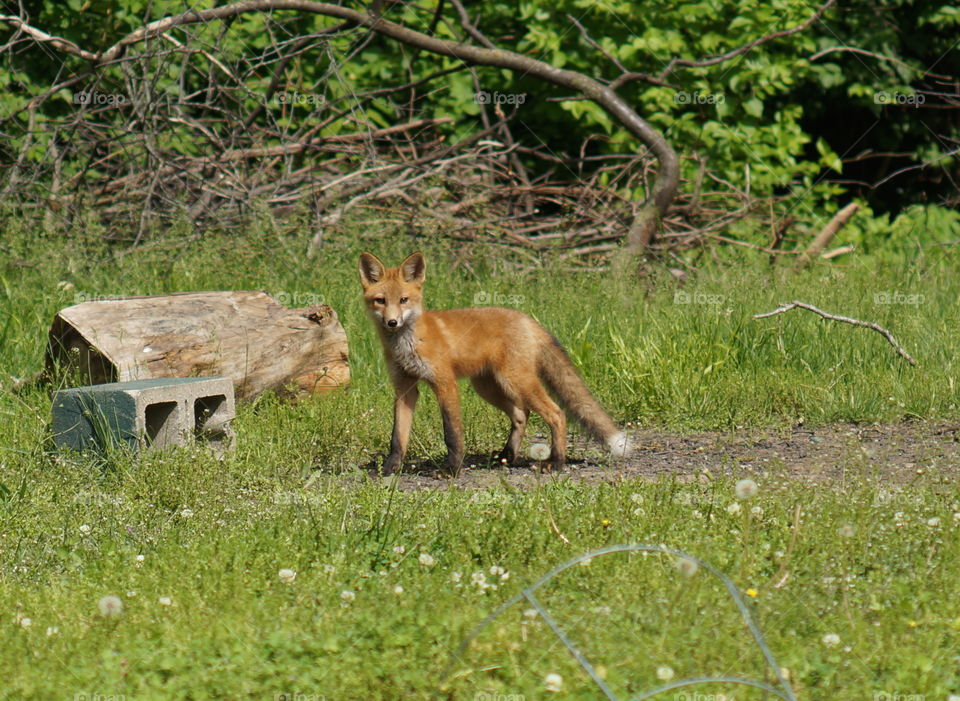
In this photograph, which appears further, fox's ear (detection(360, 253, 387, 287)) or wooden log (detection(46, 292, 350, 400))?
wooden log (detection(46, 292, 350, 400))

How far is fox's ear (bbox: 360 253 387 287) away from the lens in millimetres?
6680

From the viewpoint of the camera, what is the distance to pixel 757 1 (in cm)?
1338

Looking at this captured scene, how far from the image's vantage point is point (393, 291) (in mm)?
6551

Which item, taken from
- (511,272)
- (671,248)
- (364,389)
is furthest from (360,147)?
(364,389)

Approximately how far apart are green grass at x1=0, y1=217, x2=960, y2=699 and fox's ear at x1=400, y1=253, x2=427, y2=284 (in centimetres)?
108

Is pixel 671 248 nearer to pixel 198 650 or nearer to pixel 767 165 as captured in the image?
pixel 767 165

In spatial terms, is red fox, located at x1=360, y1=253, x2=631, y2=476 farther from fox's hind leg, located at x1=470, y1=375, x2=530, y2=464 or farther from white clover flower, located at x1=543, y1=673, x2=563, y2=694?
white clover flower, located at x1=543, y1=673, x2=563, y2=694

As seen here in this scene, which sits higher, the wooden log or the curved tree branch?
the curved tree branch

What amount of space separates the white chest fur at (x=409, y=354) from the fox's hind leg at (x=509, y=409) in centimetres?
46

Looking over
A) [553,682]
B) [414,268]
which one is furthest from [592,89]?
[553,682]

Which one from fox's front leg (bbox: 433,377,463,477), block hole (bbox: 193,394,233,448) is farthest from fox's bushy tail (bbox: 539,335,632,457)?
block hole (bbox: 193,394,233,448)

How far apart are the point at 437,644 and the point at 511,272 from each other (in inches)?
288

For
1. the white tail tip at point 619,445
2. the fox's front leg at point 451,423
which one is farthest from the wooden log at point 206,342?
the white tail tip at point 619,445

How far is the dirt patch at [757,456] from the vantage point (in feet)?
20.1
